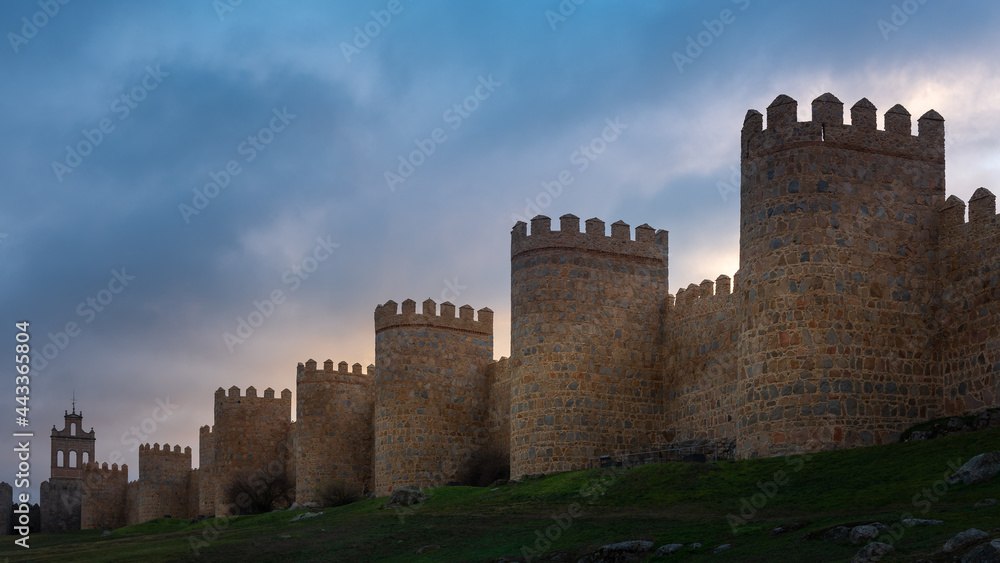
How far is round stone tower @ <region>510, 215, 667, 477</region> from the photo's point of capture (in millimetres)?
27094

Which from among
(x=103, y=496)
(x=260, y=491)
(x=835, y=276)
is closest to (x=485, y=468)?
(x=835, y=276)

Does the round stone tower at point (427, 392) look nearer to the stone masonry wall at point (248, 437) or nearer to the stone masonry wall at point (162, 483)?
the stone masonry wall at point (248, 437)

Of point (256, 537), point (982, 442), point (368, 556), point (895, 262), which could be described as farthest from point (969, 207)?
point (256, 537)

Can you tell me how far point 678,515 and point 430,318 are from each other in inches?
712

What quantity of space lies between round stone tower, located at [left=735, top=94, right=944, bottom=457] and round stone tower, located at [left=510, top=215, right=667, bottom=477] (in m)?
6.56

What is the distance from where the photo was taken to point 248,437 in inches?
1795

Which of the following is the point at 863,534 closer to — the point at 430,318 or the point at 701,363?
the point at 701,363

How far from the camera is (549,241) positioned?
92.8 feet

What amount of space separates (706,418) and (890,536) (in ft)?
43.5

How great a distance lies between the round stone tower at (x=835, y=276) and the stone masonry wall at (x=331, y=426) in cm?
2146

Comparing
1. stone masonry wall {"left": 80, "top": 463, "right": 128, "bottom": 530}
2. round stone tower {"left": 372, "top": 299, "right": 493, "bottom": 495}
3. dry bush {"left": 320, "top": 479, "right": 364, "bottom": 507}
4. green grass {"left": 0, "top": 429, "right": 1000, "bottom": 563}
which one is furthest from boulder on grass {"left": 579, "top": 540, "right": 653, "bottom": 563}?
Answer: stone masonry wall {"left": 80, "top": 463, "right": 128, "bottom": 530}

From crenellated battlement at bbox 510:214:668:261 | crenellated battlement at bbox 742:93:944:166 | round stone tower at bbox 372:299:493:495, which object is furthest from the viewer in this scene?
round stone tower at bbox 372:299:493:495

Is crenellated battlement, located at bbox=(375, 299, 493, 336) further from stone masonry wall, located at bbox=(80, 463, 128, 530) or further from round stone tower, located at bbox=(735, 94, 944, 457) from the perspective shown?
stone masonry wall, located at bbox=(80, 463, 128, 530)

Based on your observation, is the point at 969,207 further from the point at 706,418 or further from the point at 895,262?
the point at 706,418
